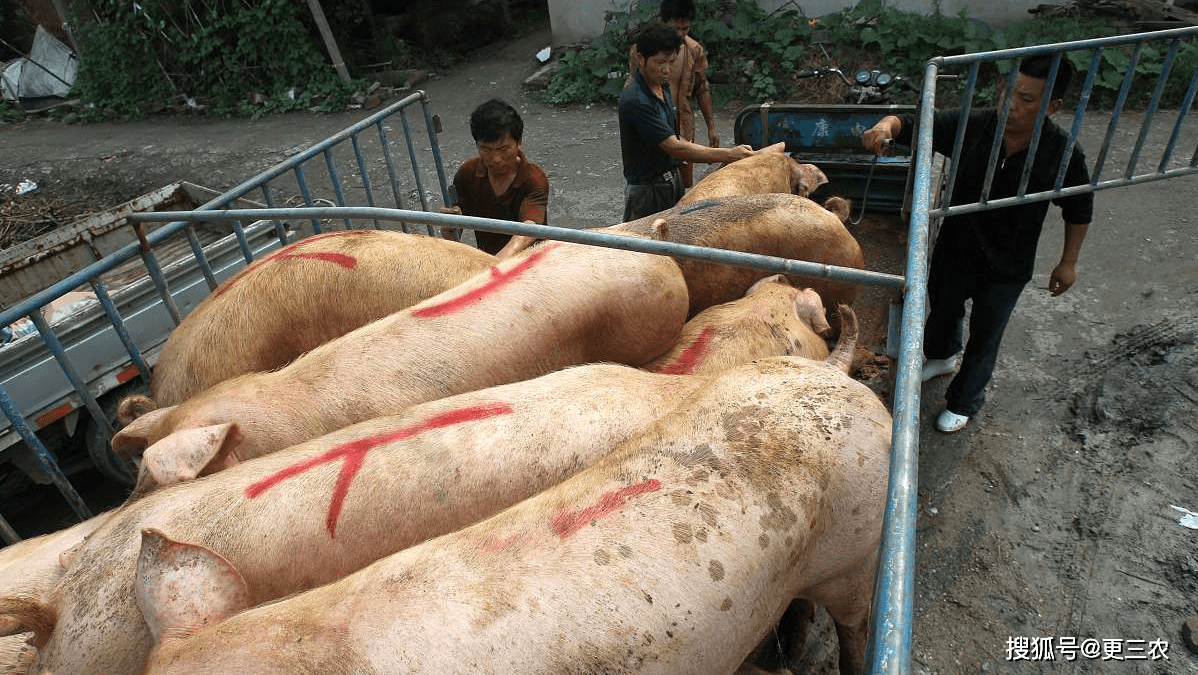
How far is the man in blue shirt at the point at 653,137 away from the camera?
178 inches

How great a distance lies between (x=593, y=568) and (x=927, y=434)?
3.07m

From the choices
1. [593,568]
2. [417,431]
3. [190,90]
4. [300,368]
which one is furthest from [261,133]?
[593,568]

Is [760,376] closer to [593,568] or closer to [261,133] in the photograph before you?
[593,568]

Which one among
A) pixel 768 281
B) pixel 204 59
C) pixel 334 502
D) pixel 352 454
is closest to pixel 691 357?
pixel 768 281

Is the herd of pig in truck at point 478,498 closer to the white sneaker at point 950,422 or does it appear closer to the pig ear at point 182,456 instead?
the pig ear at point 182,456

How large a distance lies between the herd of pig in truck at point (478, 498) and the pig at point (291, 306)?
0.02 meters

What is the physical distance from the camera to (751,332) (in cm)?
344

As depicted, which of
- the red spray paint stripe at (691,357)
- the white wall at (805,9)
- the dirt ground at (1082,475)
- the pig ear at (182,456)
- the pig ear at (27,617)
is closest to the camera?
the pig ear at (27,617)

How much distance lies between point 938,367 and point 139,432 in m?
4.42

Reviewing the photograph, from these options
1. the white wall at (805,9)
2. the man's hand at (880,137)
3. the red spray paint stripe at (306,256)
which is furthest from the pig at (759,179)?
the white wall at (805,9)

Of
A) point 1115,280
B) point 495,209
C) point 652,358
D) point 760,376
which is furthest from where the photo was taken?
point 1115,280

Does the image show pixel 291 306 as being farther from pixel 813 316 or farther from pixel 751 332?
pixel 813 316

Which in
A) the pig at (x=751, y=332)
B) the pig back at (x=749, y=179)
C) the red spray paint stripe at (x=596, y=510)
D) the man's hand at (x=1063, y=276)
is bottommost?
the man's hand at (x=1063, y=276)

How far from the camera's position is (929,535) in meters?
3.51
